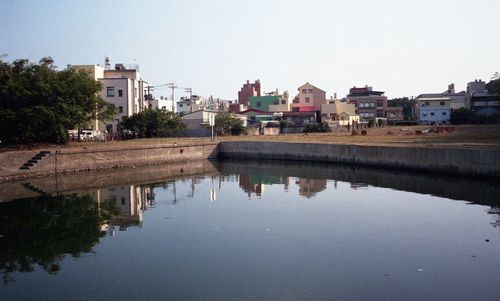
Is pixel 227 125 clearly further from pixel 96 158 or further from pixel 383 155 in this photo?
pixel 383 155

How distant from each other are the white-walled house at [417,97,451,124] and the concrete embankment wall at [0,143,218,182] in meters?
43.3

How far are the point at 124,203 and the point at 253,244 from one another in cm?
1096

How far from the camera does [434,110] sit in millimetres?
75562

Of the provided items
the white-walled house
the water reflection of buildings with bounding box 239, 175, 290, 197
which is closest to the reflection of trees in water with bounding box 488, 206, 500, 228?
the water reflection of buildings with bounding box 239, 175, 290, 197

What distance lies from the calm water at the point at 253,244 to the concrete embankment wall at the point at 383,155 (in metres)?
1.36

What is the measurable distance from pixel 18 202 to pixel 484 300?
21212 millimetres

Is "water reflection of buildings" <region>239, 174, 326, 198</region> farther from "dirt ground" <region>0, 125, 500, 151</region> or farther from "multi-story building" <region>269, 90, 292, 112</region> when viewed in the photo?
"multi-story building" <region>269, 90, 292, 112</region>

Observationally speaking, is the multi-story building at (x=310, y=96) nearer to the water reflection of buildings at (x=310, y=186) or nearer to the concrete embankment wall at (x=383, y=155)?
the concrete embankment wall at (x=383, y=155)

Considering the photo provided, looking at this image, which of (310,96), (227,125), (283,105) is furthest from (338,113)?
(227,125)

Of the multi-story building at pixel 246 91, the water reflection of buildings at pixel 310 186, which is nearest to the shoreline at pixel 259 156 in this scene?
the water reflection of buildings at pixel 310 186

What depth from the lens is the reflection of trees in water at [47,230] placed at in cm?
1384

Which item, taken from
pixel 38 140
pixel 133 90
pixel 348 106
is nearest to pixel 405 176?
pixel 38 140

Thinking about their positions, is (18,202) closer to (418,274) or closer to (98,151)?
(98,151)

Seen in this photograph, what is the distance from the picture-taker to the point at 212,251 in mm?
13844
